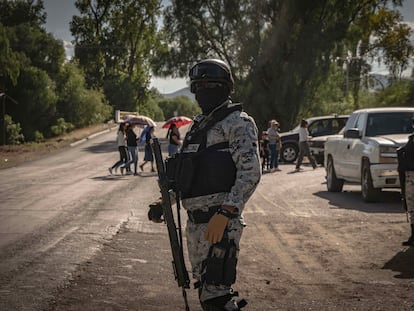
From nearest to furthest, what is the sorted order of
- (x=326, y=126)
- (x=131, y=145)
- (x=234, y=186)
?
1. (x=234, y=186)
2. (x=131, y=145)
3. (x=326, y=126)

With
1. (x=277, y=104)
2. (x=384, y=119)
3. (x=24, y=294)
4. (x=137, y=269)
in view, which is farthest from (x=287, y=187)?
(x=277, y=104)

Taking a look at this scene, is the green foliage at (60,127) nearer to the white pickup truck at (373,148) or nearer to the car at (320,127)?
the car at (320,127)

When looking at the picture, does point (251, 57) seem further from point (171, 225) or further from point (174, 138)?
point (171, 225)

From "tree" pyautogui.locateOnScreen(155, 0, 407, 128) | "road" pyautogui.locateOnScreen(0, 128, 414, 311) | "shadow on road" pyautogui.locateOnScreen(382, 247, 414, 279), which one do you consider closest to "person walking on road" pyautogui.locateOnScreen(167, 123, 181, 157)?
"road" pyautogui.locateOnScreen(0, 128, 414, 311)

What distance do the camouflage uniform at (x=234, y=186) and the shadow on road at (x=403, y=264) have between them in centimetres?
348

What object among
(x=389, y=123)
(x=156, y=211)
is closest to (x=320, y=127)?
(x=389, y=123)

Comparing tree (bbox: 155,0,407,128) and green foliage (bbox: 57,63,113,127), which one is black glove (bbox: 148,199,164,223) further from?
green foliage (bbox: 57,63,113,127)

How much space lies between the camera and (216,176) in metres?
4.12

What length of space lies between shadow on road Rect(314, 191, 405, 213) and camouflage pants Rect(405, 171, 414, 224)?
3708 mm

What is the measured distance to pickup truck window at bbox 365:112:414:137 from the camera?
45.8 ft

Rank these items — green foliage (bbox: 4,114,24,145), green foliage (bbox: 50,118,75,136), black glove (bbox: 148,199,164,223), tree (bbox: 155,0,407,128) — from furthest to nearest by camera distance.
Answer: green foliage (bbox: 50,118,75,136) → green foliage (bbox: 4,114,24,145) → tree (bbox: 155,0,407,128) → black glove (bbox: 148,199,164,223)

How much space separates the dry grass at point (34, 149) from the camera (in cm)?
3120

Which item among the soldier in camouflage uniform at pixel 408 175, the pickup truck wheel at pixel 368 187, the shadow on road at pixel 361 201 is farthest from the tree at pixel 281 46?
the soldier in camouflage uniform at pixel 408 175

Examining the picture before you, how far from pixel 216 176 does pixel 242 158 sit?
0.19m
